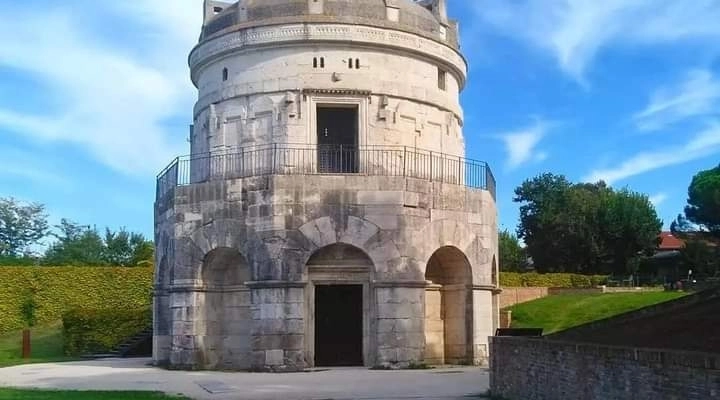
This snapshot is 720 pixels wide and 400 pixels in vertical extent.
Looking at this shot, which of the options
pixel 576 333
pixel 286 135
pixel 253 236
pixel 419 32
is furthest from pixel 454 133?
pixel 576 333

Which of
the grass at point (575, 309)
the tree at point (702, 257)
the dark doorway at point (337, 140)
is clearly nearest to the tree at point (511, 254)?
the tree at point (702, 257)

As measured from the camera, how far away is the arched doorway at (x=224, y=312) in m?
25.0

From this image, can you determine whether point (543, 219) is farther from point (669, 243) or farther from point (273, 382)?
point (273, 382)

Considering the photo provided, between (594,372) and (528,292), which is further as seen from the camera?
(528,292)

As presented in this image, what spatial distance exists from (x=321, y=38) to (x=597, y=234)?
43447 millimetres

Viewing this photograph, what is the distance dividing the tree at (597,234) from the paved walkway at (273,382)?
43517mm

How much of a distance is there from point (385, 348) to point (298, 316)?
243 centimetres

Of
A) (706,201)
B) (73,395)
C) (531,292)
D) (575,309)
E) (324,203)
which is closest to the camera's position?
(73,395)

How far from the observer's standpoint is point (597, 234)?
6512 centimetres

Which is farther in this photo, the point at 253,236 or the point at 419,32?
the point at 419,32

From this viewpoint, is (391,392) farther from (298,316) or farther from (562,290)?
(562,290)

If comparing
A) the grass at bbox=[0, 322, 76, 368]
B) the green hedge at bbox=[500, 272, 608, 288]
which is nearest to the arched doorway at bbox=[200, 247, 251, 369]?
the grass at bbox=[0, 322, 76, 368]

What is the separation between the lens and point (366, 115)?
26734mm

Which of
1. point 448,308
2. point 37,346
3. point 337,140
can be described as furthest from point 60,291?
point 448,308
